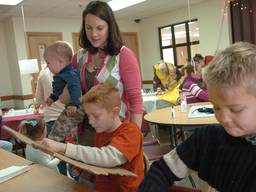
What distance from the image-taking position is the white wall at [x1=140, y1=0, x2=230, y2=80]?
761 centimetres

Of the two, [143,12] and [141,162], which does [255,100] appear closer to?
[141,162]

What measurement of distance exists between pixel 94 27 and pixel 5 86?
674cm

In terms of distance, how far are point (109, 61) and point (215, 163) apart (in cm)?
91

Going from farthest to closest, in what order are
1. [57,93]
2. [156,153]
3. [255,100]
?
[156,153]
[57,93]
[255,100]

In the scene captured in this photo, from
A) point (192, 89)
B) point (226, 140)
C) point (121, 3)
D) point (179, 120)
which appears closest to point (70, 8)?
point (121, 3)

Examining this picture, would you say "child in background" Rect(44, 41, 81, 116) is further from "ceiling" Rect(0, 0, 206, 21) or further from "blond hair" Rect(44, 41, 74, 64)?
"ceiling" Rect(0, 0, 206, 21)

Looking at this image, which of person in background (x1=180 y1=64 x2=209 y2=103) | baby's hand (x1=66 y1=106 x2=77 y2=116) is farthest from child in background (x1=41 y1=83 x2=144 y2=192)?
person in background (x1=180 y1=64 x2=209 y2=103)

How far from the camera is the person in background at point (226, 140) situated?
2.69 feet

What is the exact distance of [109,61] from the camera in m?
1.72

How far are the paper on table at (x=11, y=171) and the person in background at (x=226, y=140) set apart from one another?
0.72 m

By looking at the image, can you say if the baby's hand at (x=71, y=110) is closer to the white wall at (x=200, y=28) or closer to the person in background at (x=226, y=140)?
the person in background at (x=226, y=140)

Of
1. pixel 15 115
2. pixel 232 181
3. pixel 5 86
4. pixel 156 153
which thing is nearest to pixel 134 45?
pixel 5 86

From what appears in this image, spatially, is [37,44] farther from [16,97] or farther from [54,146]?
[54,146]

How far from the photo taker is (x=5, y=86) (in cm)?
783
